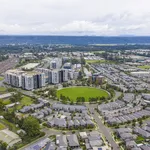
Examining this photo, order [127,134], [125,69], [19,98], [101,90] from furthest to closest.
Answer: [125,69] → [101,90] → [19,98] → [127,134]

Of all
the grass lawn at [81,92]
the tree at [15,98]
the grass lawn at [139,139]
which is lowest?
the grass lawn at [139,139]

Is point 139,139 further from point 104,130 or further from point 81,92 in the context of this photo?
point 81,92

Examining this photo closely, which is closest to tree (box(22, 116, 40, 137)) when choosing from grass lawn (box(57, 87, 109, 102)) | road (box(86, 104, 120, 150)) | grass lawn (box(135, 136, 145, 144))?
road (box(86, 104, 120, 150))

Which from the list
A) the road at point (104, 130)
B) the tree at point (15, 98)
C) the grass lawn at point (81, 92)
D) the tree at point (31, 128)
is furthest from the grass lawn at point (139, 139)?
the tree at point (15, 98)

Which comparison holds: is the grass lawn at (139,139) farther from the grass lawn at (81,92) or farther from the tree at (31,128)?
the grass lawn at (81,92)

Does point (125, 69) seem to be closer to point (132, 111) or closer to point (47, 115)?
point (132, 111)

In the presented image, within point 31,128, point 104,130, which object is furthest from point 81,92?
point 31,128

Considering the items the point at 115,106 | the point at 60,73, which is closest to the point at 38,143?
the point at 115,106

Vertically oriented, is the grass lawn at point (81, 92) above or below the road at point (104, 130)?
above
